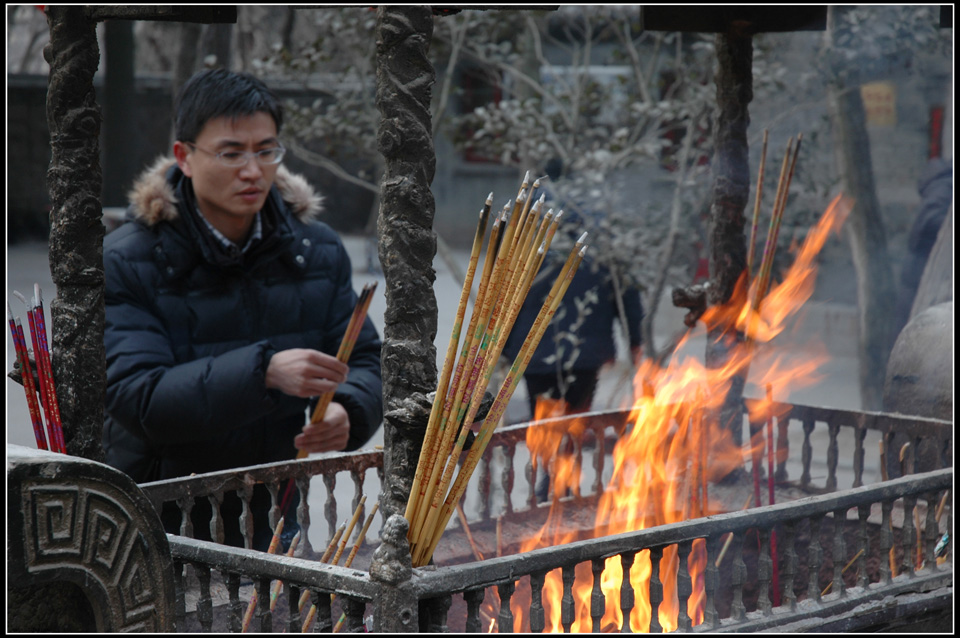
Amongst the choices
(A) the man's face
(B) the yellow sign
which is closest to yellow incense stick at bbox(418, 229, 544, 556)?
(A) the man's face

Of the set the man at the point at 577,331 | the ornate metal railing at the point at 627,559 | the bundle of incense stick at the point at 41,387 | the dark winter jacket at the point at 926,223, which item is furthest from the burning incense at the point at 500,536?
the dark winter jacket at the point at 926,223

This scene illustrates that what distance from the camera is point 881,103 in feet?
31.1

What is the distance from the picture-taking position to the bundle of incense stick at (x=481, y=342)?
75.0 inches

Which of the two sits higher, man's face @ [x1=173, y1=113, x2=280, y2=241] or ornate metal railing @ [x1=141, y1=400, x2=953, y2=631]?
man's face @ [x1=173, y1=113, x2=280, y2=241]

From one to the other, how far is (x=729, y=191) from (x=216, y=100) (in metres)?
1.98

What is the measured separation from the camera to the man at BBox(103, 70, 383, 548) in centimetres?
286

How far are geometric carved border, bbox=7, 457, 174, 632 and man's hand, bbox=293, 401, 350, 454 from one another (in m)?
1.12

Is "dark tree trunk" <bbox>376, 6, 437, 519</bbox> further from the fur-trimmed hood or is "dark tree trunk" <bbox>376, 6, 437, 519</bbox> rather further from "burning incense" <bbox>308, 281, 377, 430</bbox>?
the fur-trimmed hood

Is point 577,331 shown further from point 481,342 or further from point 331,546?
point 481,342

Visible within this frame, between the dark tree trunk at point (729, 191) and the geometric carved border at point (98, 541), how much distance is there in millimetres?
2544

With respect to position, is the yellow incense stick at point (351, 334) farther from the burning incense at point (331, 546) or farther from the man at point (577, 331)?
the man at point (577, 331)

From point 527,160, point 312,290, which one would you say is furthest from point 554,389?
point 312,290

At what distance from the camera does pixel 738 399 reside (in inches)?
158

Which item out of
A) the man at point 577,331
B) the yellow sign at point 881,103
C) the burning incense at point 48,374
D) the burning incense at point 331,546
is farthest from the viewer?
the yellow sign at point 881,103
